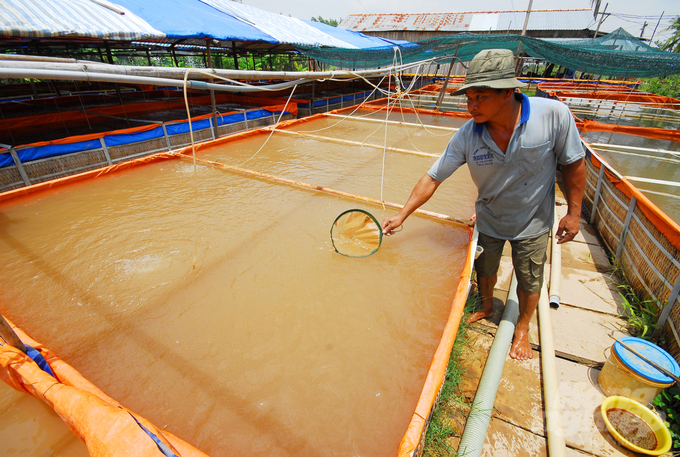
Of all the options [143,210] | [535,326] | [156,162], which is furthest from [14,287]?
[535,326]

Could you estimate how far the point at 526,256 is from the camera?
2182 millimetres

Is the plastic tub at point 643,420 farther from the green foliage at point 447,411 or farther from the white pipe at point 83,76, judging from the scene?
the white pipe at point 83,76

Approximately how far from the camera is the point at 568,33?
20.9 m

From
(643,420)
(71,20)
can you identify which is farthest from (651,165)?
(71,20)

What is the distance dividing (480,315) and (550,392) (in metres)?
0.75

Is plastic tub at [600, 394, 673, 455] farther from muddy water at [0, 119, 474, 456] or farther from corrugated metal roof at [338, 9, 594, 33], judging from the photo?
corrugated metal roof at [338, 9, 594, 33]

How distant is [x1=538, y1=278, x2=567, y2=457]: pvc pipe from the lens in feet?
5.64

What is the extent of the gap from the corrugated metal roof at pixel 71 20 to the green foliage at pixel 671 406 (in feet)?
28.0

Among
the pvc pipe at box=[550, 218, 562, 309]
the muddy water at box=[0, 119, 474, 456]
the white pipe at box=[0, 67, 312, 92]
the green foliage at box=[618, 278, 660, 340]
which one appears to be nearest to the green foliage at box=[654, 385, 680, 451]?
the green foliage at box=[618, 278, 660, 340]

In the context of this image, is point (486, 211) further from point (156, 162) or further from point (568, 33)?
point (568, 33)

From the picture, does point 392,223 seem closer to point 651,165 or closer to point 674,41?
point 651,165

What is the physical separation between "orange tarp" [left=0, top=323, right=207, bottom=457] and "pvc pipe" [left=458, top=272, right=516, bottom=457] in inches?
54.8

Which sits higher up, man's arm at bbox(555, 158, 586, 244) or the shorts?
man's arm at bbox(555, 158, 586, 244)

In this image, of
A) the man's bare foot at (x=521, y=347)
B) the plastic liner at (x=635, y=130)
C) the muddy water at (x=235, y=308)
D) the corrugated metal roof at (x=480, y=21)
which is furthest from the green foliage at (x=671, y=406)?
the corrugated metal roof at (x=480, y=21)
